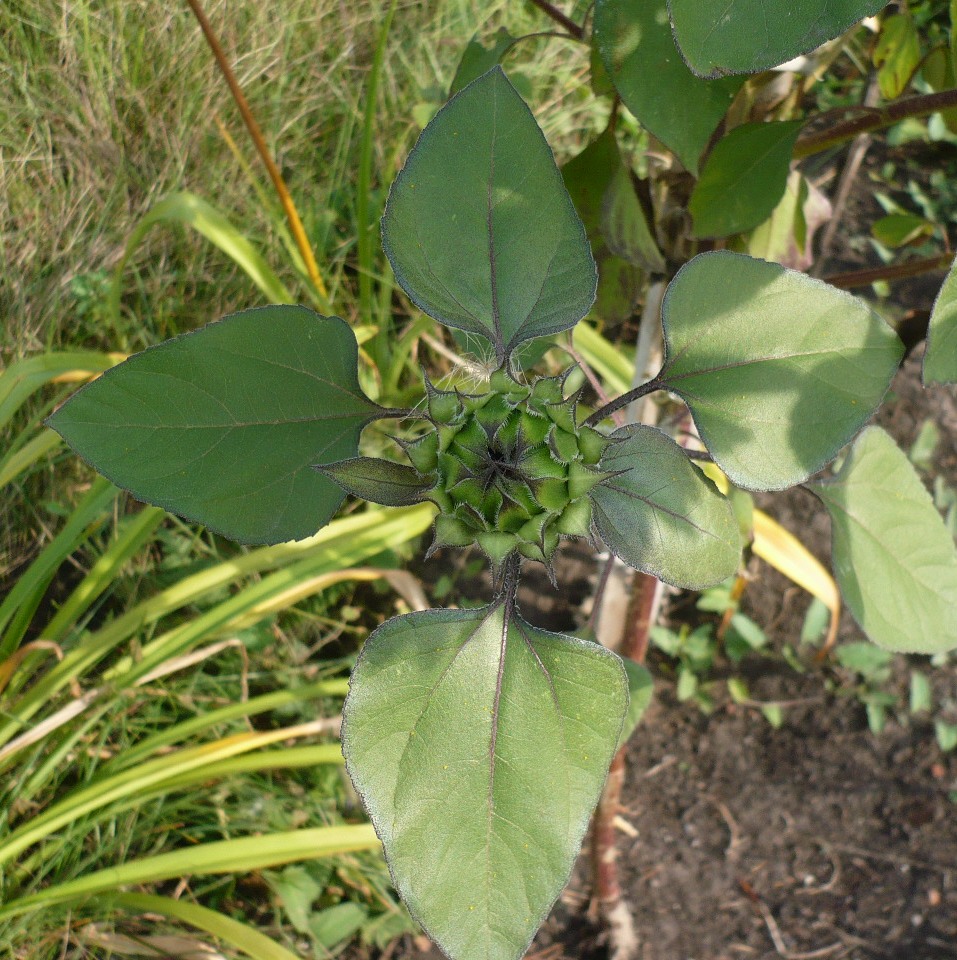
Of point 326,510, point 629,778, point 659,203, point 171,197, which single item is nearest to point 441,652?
point 326,510

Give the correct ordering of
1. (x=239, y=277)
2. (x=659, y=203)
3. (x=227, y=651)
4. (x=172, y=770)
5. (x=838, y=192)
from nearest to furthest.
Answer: (x=659, y=203) → (x=172, y=770) → (x=838, y=192) → (x=227, y=651) → (x=239, y=277)

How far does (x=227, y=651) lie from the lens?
1716 mm

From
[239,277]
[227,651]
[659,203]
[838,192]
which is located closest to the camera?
[659,203]

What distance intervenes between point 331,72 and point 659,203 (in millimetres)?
1329

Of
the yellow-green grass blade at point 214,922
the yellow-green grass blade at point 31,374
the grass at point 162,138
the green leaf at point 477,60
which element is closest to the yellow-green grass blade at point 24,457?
the yellow-green grass blade at point 31,374

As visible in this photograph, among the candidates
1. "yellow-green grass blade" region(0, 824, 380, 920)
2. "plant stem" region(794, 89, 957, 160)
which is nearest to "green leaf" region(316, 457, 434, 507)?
"plant stem" region(794, 89, 957, 160)

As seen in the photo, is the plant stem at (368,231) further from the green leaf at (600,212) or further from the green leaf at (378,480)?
the green leaf at (378,480)

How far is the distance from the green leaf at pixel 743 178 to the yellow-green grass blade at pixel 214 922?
1.08 meters

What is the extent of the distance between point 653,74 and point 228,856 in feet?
3.74

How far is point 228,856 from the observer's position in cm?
130

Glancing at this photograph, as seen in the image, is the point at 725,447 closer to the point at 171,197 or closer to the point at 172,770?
the point at 172,770

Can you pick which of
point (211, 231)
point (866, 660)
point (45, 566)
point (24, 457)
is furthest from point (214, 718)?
point (866, 660)

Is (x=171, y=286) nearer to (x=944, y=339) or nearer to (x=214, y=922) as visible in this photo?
(x=214, y=922)

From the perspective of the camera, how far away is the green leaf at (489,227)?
0.64 metres
